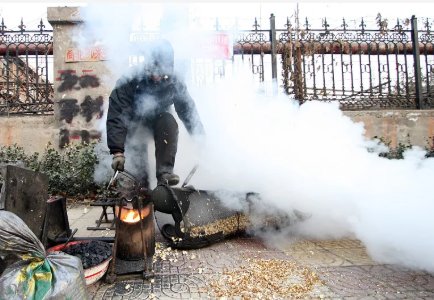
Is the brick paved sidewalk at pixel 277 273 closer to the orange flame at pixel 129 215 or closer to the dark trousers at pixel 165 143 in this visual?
the orange flame at pixel 129 215

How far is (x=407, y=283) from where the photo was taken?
2.91 meters

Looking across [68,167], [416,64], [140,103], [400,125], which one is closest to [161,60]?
[140,103]

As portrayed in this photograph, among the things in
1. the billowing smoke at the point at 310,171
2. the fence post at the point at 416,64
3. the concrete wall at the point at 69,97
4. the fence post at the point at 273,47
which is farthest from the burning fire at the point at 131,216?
the fence post at the point at 416,64

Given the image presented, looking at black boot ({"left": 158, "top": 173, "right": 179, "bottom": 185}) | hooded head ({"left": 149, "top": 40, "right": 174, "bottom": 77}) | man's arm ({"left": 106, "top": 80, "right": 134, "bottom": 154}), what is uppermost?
hooded head ({"left": 149, "top": 40, "right": 174, "bottom": 77})

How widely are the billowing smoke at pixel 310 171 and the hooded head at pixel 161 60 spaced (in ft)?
3.80

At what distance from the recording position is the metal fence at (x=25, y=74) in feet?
26.5

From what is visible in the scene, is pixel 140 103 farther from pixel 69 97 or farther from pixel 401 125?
pixel 401 125

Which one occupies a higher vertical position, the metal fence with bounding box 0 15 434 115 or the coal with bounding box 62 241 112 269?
the metal fence with bounding box 0 15 434 115

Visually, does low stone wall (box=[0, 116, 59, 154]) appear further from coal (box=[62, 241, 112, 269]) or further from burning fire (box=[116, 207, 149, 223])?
burning fire (box=[116, 207, 149, 223])

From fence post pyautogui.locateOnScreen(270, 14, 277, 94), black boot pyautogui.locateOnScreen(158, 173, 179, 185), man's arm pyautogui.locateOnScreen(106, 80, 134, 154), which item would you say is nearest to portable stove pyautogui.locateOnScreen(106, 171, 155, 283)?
black boot pyautogui.locateOnScreen(158, 173, 179, 185)

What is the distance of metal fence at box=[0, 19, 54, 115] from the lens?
26.5 ft

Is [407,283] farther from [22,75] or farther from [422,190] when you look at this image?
[22,75]

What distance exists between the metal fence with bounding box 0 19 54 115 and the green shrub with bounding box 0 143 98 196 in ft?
4.31

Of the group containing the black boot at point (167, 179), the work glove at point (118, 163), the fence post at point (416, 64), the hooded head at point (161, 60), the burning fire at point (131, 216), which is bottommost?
the burning fire at point (131, 216)
